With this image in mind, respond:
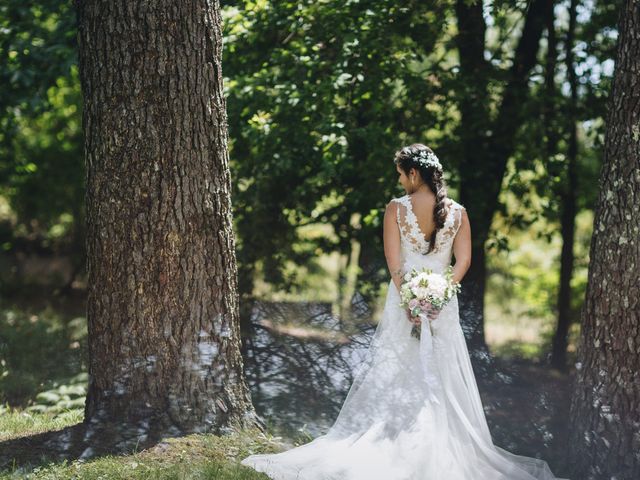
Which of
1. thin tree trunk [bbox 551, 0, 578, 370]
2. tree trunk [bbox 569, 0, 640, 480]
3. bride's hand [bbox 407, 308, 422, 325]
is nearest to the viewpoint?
tree trunk [bbox 569, 0, 640, 480]

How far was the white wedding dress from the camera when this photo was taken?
4820 mm

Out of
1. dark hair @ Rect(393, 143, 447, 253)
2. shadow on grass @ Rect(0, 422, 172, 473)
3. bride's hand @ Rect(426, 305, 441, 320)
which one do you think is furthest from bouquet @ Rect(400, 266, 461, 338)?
shadow on grass @ Rect(0, 422, 172, 473)

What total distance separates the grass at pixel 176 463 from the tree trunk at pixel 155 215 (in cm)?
17

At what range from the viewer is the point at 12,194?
15047mm

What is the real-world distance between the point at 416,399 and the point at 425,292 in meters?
0.82

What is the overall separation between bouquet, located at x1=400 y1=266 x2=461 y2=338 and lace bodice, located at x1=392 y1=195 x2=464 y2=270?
11.8 inches

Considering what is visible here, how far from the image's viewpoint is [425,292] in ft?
16.9

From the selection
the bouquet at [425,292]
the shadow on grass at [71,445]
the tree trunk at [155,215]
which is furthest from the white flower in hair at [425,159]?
the shadow on grass at [71,445]

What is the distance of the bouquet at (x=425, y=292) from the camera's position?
5.15 m

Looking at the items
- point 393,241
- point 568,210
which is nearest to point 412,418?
point 393,241

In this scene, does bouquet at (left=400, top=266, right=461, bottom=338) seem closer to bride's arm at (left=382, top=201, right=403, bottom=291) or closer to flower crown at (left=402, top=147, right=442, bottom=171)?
bride's arm at (left=382, top=201, right=403, bottom=291)

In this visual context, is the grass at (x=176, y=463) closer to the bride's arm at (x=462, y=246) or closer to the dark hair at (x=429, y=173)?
the bride's arm at (x=462, y=246)

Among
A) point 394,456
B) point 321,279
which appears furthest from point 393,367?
point 321,279

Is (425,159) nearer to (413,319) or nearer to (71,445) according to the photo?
(413,319)
